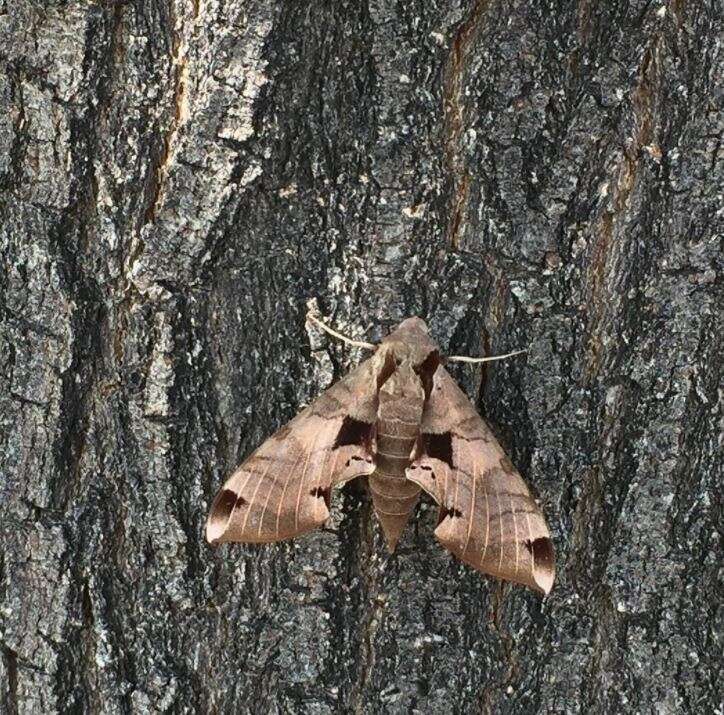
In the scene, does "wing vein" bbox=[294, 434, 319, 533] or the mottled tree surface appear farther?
"wing vein" bbox=[294, 434, 319, 533]

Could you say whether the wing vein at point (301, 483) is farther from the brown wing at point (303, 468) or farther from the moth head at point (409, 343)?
the moth head at point (409, 343)

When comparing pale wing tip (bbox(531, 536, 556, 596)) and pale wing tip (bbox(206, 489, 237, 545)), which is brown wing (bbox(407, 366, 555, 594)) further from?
pale wing tip (bbox(206, 489, 237, 545))

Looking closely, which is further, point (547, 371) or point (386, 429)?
point (386, 429)

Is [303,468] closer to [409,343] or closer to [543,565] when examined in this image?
[409,343]

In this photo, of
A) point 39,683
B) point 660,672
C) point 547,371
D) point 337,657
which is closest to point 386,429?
point 547,371

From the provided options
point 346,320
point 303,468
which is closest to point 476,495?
point 303,468

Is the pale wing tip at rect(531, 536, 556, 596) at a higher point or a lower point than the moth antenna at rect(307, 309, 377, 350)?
lower

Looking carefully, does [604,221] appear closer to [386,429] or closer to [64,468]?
[386,429]

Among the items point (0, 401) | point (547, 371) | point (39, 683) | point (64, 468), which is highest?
point (547, 371)

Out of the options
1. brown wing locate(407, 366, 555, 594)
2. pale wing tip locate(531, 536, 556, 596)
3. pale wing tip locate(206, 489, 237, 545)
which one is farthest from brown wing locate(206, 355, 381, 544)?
pale wing tip locate(531, 536, 556, 596)
